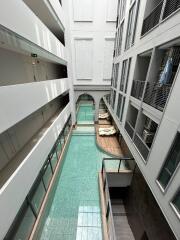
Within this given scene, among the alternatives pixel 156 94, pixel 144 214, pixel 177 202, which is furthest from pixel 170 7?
pixel 144 214

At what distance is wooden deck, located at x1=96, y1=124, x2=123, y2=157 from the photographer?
7.79 meters

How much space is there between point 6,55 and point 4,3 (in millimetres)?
1606

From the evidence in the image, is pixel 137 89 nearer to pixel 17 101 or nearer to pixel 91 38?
pixel 17 101

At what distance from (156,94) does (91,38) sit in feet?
25.8

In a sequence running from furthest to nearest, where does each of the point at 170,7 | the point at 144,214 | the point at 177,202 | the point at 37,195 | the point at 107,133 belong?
the point at 107,133 < the point at 144,214 < the point at 37,195 < the point at 170,7 < the point at 177,202

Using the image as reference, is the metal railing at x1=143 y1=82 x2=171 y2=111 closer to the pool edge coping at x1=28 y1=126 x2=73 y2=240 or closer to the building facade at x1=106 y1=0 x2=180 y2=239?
the building facade at x1=106 y1=0 x2=180 y2=239

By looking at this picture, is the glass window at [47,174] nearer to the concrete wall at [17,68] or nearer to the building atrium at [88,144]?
the building atrium at [88,144]

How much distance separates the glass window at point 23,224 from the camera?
319 cm

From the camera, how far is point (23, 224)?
3.58 metres

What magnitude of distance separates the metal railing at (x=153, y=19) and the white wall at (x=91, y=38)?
17.8 feet

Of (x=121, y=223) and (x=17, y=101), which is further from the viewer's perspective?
(x=121, y=223)

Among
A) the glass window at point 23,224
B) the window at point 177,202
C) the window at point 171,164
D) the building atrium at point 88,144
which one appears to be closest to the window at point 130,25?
the building atrium at point 88,144

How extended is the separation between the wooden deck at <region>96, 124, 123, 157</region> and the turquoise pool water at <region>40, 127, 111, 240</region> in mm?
546

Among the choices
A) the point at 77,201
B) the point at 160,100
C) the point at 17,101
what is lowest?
the point at 77,201
